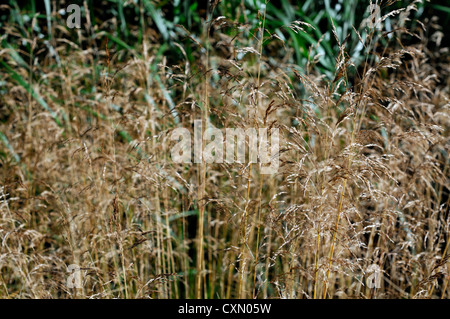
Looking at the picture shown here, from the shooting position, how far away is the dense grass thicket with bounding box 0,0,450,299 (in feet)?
3.53

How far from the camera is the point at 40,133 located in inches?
78.1

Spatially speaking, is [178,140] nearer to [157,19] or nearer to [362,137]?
[362,137]

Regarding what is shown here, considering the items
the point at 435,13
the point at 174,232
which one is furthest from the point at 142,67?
the point at 435,13

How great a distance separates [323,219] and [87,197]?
837 mm

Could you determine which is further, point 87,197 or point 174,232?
point 174,232

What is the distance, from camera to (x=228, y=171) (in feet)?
3.72

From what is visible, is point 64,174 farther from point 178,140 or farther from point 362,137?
point 362,137

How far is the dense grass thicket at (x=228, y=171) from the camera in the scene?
1.08m

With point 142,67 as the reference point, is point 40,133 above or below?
below

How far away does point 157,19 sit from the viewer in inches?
85.8
